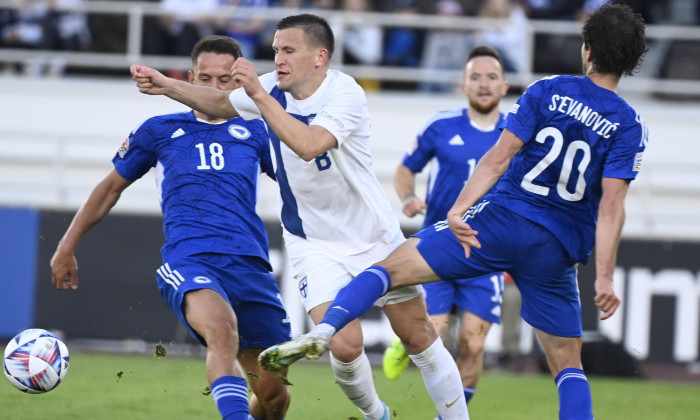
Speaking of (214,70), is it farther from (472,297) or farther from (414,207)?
(472,297)

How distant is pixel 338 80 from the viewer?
6.18 meters

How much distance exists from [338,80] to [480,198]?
3.70 ft

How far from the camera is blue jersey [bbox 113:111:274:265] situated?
633cm

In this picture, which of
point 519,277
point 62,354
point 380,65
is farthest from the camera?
point 380,65

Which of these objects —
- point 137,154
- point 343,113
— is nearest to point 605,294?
point 343,113

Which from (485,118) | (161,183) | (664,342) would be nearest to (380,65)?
(664,342)

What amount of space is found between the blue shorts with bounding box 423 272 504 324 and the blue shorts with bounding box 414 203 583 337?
202 cm

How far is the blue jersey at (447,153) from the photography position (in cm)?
818

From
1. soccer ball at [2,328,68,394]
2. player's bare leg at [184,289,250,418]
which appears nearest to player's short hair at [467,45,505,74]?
player's bare leg at [184,289,250,418]

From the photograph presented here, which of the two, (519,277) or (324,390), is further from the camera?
(324,390)

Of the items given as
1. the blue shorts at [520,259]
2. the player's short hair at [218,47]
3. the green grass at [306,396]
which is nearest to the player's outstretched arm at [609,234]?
the blue shorts at [520,259]

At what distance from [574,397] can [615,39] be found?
1.96 m

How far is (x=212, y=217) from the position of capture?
250 inches

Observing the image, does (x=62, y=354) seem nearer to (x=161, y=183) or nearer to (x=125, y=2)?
(x=161, y=183)
